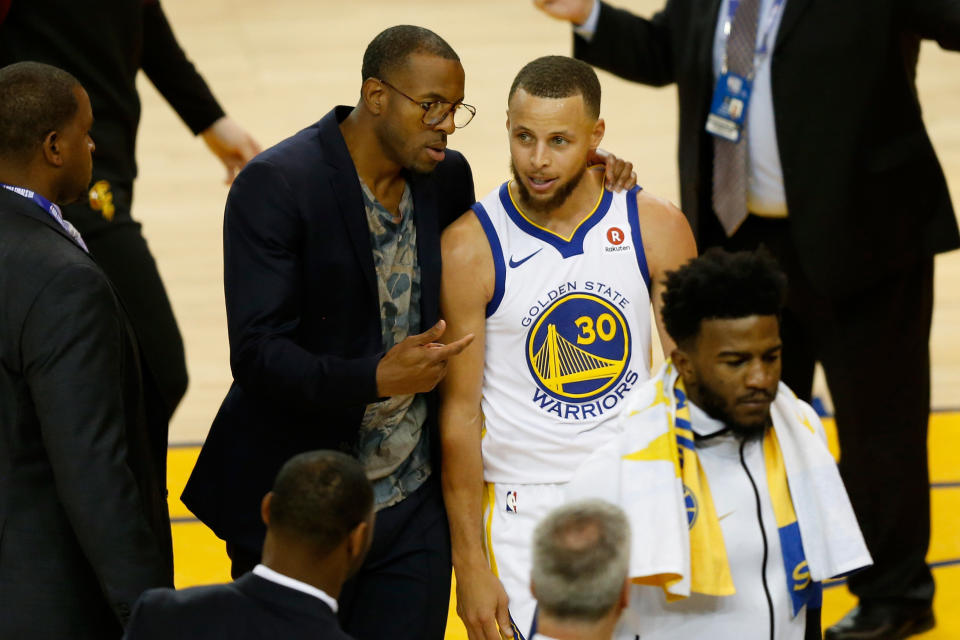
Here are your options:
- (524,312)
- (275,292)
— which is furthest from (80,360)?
(524,312)

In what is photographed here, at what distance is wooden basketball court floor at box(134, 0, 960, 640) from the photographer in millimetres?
5801

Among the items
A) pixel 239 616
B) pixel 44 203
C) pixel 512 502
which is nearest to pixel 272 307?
pixel 44 203

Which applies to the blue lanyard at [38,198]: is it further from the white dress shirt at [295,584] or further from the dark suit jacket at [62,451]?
the white dress shirt at [295,584]

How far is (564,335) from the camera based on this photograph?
3547mm

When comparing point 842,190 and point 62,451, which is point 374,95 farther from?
point 842,190

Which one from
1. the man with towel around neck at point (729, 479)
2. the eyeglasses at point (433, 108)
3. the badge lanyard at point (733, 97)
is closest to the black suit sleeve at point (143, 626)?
the man with towel around neck at point (729, 479)

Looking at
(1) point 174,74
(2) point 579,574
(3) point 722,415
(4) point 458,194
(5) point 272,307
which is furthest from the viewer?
(1) point 174,74

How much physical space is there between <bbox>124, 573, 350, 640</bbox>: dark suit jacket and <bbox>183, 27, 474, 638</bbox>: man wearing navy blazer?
82 cm

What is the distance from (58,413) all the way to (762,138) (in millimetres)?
2425

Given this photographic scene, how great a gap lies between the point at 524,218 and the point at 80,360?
1.14 m

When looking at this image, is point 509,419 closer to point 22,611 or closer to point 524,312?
point 524,312

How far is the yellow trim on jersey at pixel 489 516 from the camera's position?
3.67 metres

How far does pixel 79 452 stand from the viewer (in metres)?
2.99

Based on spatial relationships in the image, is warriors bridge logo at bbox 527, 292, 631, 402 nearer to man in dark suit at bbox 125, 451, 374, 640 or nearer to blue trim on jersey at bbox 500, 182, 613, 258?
blue trim on jersey at bbox 500, 182, 613, 258
